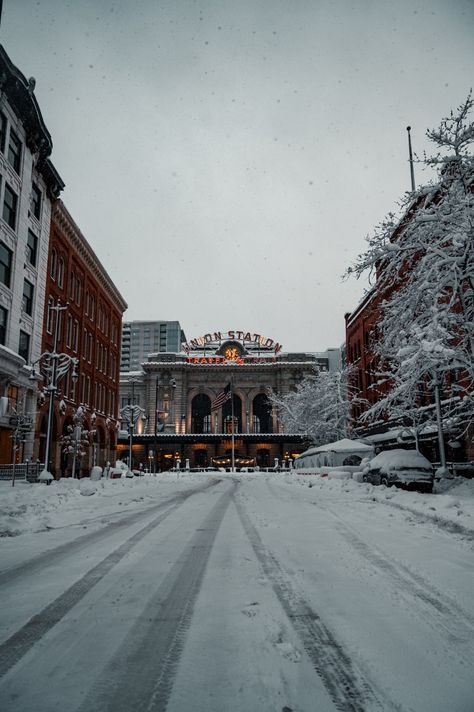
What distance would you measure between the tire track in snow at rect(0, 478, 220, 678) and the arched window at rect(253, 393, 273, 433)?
8249 centimetres

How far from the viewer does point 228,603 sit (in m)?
4.35

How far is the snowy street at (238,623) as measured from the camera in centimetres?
272

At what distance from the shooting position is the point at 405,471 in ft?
62.1

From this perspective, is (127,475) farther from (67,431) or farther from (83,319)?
(83,319)

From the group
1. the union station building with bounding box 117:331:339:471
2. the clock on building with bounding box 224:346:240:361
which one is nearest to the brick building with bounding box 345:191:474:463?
the union station building with bounding box 117:331:339:471

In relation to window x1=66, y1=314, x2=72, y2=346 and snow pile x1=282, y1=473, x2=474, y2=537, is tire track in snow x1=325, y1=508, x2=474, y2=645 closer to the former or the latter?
snow pile x1=282, y1=473, x2=474, y2=537

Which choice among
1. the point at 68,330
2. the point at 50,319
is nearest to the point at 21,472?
the point at 50,319

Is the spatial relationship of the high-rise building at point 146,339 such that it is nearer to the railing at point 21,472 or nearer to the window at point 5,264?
the window at point 5,264

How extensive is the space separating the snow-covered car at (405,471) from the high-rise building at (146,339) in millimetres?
148630

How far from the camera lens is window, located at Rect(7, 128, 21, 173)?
28258mm

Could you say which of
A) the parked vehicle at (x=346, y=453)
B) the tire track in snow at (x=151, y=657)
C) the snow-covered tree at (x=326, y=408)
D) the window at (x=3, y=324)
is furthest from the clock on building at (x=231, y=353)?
the tire track in snow at (x=151, y=657)

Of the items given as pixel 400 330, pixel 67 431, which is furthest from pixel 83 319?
pixel 400 330

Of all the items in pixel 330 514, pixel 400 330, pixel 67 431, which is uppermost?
pixel 400 330

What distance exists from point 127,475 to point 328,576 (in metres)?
35.0
